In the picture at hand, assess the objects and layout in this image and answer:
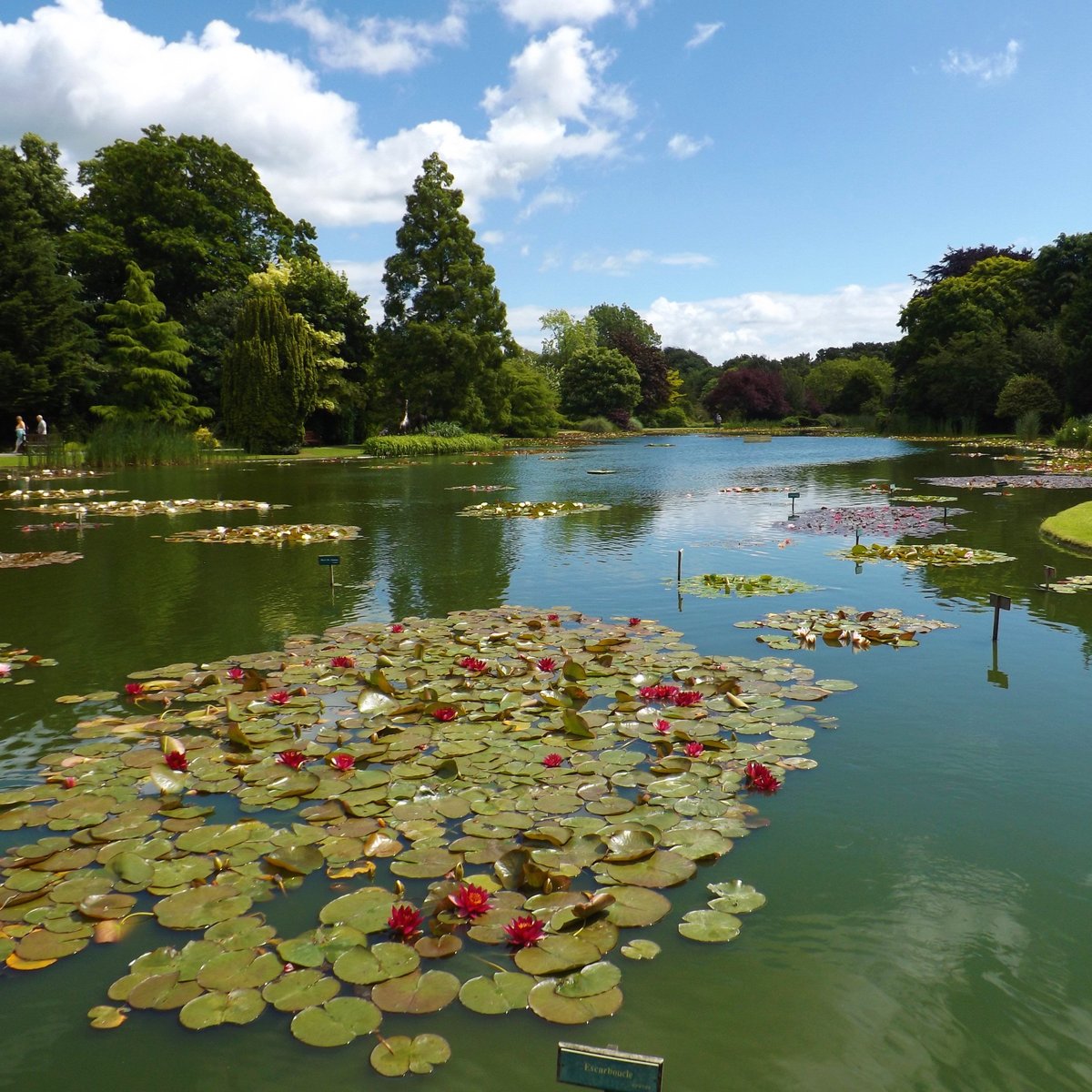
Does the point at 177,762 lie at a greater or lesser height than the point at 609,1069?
lesser

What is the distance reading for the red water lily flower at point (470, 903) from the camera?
132 inches

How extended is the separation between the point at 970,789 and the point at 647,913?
2255mm

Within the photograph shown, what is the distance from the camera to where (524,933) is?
321 cm

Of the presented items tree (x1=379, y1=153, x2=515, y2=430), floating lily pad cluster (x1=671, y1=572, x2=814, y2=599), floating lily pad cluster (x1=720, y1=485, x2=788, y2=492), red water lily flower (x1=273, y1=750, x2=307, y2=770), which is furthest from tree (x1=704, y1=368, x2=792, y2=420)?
red water lily flower (x1=273, y1=750, x2=307, y2=770)

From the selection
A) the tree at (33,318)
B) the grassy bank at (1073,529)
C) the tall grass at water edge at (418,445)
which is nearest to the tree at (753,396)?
the tall grass at water edge at (418,445)

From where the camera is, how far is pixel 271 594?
9.98 metres

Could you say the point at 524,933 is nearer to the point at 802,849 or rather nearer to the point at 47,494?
the point at 802,849

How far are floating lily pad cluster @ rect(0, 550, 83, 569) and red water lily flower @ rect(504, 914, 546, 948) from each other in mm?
10941

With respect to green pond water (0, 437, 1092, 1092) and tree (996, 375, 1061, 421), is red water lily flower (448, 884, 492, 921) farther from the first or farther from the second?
tree (996, 375, 1061, 421)

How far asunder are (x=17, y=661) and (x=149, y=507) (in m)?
11.8

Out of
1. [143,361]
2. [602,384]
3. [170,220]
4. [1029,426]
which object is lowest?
[1029,426]

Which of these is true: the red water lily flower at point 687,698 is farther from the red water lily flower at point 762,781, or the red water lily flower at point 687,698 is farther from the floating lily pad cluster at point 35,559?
the floating lily pad cluster at point 35,559

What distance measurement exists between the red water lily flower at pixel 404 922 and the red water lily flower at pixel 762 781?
2.07m

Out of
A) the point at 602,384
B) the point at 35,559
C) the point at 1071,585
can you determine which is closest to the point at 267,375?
the point at 35,559
